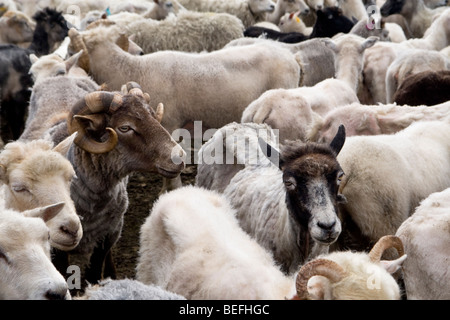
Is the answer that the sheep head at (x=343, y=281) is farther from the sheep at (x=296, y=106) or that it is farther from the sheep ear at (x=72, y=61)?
the sheep ear at (x=72, y=61)

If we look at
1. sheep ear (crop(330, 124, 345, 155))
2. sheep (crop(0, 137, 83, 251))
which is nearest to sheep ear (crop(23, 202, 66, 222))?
sheep (crop(0, 137, 83, 251))

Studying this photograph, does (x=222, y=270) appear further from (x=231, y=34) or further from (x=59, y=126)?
(x=231, y=34)

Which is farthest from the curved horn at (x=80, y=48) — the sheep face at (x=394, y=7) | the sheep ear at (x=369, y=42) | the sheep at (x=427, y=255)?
the sheep face at (x=394, y=7)

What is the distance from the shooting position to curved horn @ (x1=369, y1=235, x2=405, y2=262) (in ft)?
12.5

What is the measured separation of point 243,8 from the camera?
1467 centimetres

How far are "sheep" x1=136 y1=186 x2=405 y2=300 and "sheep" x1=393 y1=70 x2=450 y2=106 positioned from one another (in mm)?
3584

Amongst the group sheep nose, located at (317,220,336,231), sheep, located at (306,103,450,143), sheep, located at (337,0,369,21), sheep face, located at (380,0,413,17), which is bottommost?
sheep, located at (337,0,369,21)

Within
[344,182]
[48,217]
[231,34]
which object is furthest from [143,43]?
[48,217]

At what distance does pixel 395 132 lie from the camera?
6.67 meters

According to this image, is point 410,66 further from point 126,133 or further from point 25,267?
point 25,267

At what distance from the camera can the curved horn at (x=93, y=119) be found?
5.32 metres

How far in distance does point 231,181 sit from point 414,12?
974cm

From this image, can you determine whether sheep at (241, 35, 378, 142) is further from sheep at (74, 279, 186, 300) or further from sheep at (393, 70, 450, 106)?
sheep at (74, 279, 186, 300)

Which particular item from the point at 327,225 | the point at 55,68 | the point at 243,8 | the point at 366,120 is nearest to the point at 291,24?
the point at 243,8
